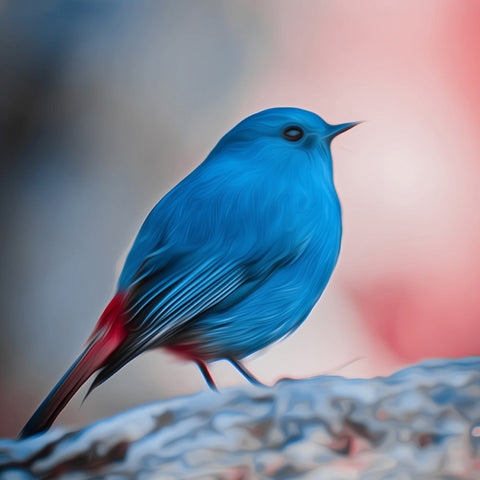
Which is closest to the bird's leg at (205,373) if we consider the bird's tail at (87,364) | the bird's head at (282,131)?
the bird's tail at (87,364)

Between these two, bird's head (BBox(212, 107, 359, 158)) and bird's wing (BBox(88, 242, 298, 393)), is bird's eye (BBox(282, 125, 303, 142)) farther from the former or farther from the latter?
bird's wing (BBox(88, 242, 298, 393))

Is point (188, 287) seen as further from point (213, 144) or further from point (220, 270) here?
point (213, 144)

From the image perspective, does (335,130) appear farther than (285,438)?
Yes

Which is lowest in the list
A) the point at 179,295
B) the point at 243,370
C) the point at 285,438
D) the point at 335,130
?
the point at 285,438

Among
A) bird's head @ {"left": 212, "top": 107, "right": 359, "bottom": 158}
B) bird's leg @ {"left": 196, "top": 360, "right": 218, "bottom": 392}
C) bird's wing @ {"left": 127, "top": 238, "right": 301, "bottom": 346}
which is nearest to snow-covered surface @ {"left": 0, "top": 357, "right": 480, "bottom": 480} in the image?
bird's leg @ {"left": 196, "top": 360, "right": 218, "bottom": 392}

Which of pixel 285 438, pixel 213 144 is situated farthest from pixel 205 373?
pixel 213 144

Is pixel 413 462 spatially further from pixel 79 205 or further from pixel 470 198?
pixel 79 205

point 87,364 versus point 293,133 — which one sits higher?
point 293,133
